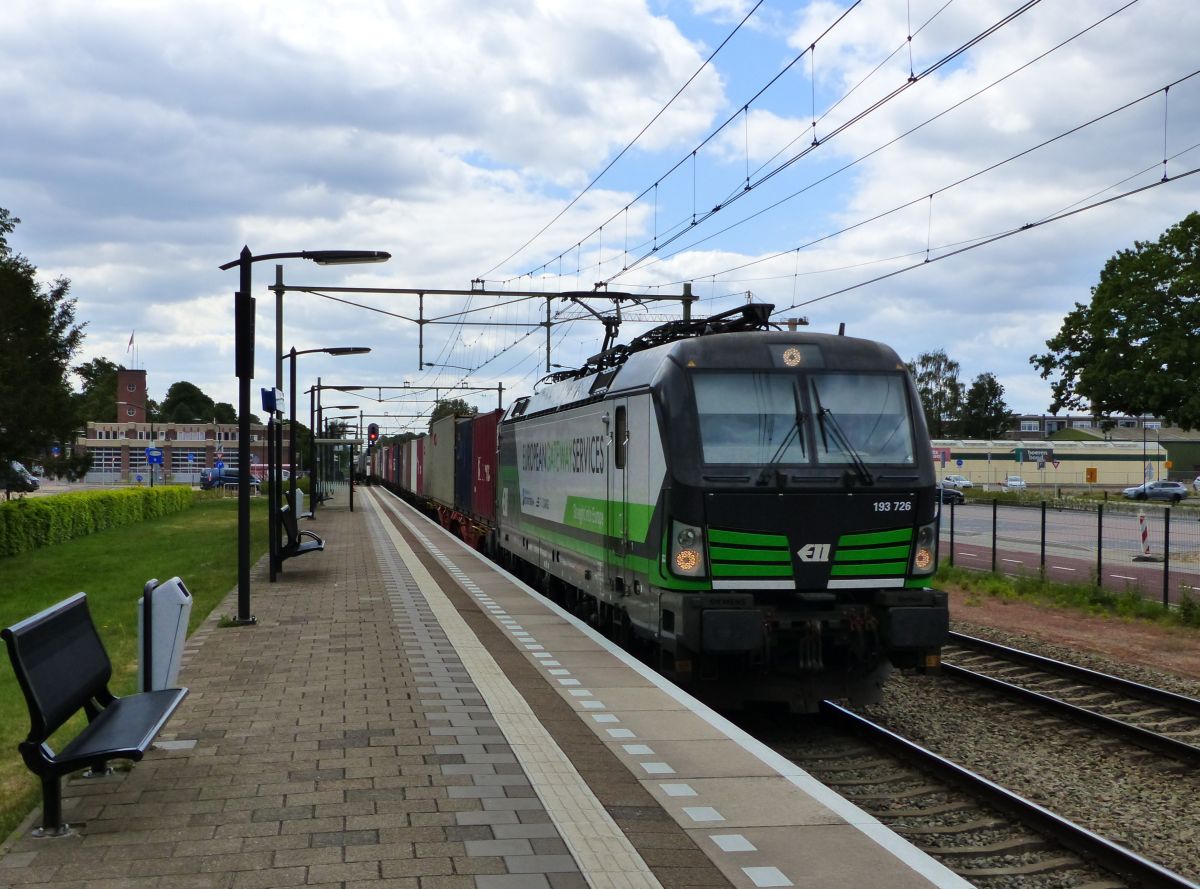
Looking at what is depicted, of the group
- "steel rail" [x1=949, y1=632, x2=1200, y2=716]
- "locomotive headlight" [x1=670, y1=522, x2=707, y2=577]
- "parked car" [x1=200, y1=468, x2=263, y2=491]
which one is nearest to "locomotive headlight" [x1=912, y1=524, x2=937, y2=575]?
"locomotive headlight" [x1=670, y1=522, x2=707, y2=577]

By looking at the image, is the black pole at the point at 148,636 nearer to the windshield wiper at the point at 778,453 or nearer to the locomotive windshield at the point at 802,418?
the locomotive windshield at the point at 802,418

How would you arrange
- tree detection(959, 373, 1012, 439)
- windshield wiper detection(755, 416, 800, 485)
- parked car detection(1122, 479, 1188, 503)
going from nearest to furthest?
windshield wiper detection(755, 416, 800, 485), parked car detection(1122, 479, 1188, 503), tree detection(959, 373, 1012, 439)

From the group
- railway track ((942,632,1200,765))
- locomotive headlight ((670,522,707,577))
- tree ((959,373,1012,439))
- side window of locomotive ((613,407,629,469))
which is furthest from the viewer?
tree ((959,373,1012,439))

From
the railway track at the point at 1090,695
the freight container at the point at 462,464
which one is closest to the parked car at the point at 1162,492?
the freight container at the point at 462,464

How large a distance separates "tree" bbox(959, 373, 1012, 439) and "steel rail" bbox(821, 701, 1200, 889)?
110m

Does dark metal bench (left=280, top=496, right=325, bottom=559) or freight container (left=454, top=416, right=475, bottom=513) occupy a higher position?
freight container (left=454, top=416, right=475, bottom=513)

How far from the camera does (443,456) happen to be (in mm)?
34906

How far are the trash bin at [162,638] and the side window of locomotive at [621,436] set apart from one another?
14.7 feet

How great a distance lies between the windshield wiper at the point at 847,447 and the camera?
9.60 meters

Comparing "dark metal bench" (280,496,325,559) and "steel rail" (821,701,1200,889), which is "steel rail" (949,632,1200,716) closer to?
"steel rail" (821,701,1200,889)

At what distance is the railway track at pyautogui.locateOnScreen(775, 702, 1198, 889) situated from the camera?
20.8 feet

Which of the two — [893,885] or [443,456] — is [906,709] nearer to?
[893,885]

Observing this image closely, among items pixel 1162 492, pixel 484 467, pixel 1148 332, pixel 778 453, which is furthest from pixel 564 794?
pixel 1162 492

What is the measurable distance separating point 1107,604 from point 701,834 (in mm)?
14356
